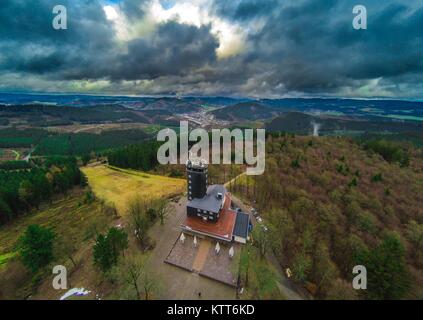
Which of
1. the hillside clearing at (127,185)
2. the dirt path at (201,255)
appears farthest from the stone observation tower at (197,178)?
the hillside clearing at (127,185)

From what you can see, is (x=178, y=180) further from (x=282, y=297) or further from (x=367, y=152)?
(x=367, y=152)

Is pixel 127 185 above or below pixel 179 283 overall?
above

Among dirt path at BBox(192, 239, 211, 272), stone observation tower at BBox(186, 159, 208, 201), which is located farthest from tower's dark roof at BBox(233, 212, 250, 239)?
stone observation tower at BBox(186, 159, 208, 201)

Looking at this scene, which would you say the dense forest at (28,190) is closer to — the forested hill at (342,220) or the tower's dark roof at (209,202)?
the tower's dark roof at (209,202)

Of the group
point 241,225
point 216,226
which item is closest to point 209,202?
point 216,226

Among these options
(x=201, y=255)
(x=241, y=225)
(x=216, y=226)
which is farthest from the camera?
(x=216, y=226)

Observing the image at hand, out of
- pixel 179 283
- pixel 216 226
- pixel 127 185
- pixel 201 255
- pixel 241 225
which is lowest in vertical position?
pixel 179 283

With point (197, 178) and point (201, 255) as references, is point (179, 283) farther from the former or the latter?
point (197, 178)
